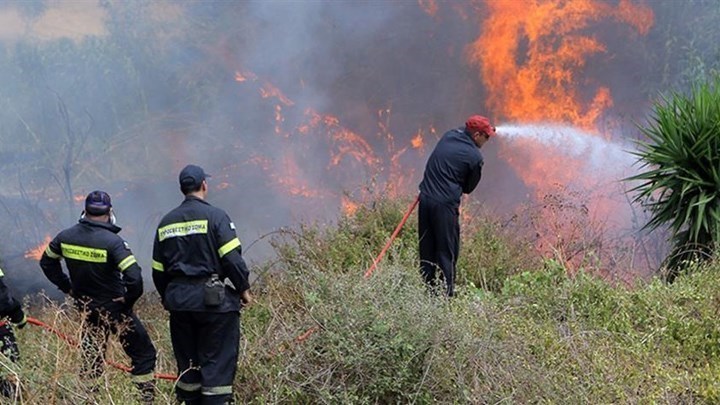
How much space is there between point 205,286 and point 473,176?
9.99ft

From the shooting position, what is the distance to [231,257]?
4969 mm

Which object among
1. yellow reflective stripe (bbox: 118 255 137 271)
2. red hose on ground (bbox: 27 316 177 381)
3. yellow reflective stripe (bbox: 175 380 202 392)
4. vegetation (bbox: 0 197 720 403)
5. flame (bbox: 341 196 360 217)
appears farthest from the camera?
flame (bbox: 341 196 360 217)

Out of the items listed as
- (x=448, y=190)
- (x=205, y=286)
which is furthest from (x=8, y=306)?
(x=448, y=190)

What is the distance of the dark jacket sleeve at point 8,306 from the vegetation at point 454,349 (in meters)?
0.24

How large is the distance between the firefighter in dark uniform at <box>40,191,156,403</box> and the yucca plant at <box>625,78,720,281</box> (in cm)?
509

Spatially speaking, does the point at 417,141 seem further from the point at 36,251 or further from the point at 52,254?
the point at 52,254

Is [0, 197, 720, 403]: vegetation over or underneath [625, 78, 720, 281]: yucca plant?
underneath

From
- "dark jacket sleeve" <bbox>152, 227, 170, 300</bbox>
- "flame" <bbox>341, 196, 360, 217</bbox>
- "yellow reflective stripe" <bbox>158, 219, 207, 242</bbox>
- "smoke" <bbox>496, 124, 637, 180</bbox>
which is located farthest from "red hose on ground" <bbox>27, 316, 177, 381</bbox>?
"smoke" <bbox>496, 124, 637, 180</bbox>

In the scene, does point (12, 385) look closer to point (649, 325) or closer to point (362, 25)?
point (649, 325)

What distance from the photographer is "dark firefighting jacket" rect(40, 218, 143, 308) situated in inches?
224

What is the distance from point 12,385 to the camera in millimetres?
4828

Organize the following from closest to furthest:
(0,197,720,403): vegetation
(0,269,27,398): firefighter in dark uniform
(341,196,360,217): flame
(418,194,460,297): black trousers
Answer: (0,197,720,403): vegetation
(0,269,27,398): firefighter in dark uniform
(418,194,460,297): black trousers
(341,196,360,217): flame

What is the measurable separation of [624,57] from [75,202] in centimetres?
914

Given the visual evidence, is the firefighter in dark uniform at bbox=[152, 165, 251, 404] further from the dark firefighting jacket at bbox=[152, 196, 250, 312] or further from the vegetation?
the vegetation
